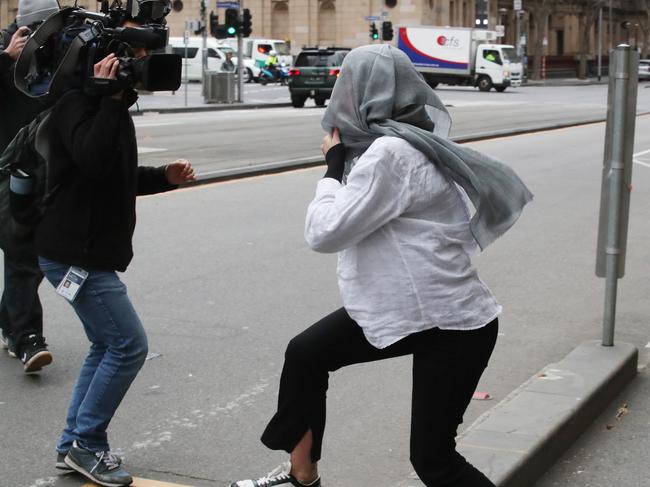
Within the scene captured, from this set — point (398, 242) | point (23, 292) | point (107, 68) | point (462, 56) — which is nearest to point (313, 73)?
point (462, 56)

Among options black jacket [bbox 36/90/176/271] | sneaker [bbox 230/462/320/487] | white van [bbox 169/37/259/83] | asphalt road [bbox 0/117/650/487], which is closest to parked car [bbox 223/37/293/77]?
white van [bbox 169/37/259/83]

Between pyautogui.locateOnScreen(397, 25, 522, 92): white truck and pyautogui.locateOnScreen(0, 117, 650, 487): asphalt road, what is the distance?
41.3m

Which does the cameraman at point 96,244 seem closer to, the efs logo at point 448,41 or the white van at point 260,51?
the efs logo at point 448,41

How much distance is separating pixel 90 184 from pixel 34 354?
1.98m

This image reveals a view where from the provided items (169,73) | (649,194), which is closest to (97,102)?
(169,73)

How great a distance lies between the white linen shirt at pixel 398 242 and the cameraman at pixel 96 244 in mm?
948

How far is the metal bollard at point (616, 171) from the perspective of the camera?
577 centimetres

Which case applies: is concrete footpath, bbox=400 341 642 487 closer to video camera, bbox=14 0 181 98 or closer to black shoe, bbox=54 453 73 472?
black shoe, bbox=54 453 73 472

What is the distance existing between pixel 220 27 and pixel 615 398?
32.8 metres

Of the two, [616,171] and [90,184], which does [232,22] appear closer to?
[616,171]

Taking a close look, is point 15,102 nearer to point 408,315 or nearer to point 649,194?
point 408,315

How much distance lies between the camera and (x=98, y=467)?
14.1 ft

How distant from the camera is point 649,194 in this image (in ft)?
46.6

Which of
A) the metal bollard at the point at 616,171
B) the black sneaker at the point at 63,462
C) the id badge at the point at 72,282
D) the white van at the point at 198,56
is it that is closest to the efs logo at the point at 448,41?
the white van at the point at 198,56
